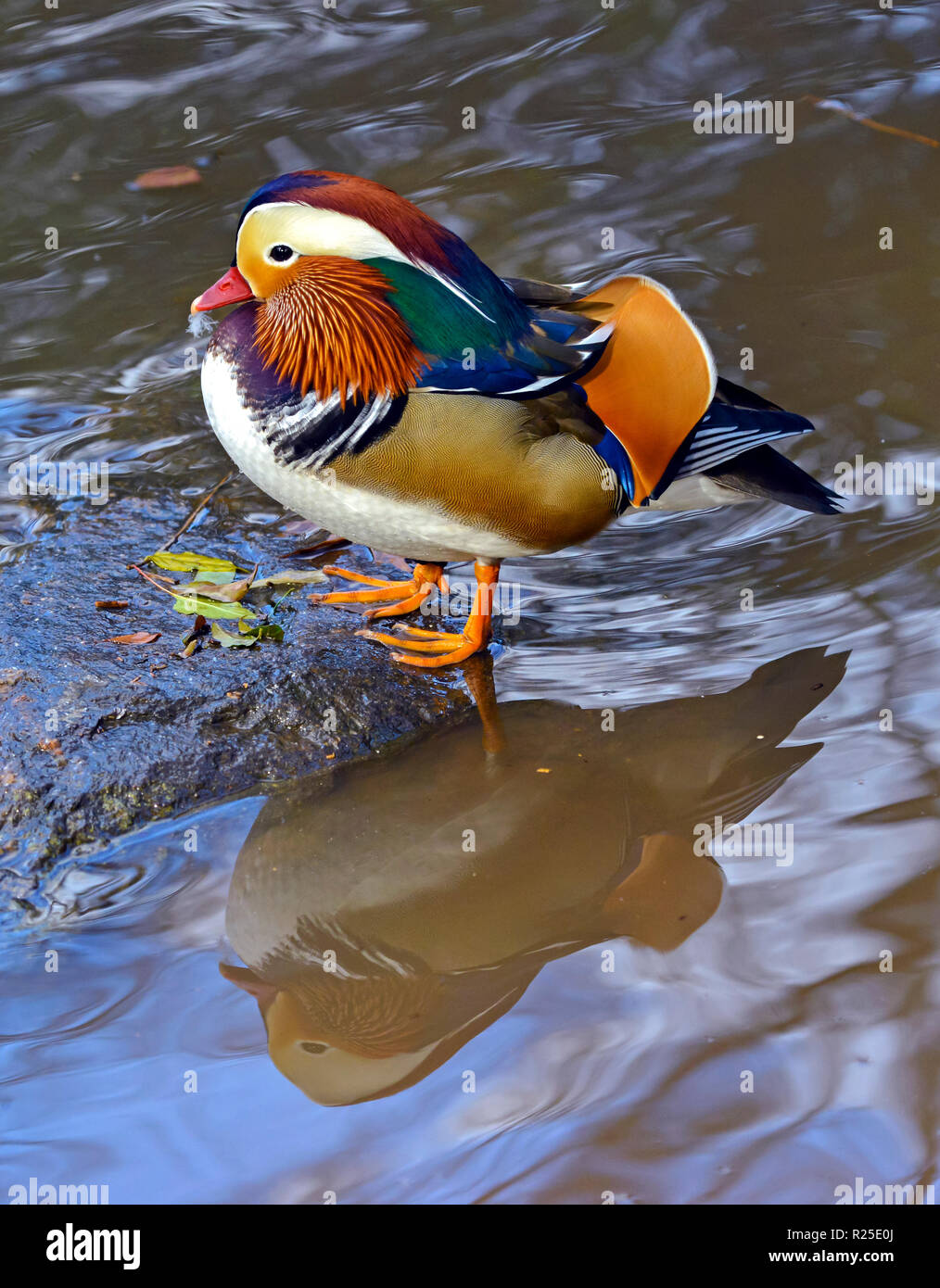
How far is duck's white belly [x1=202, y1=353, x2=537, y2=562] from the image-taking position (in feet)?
9.65

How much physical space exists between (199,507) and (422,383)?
119 centimetres

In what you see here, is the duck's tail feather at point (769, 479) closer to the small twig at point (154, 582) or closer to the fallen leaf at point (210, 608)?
the fallen leaf at point (210, 608)

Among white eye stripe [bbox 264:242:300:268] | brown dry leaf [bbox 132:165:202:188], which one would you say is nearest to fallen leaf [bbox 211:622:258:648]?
white eye stripe [bbox 264:242:300:268]

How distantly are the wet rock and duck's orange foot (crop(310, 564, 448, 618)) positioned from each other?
5 centimetres

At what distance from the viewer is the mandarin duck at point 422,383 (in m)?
2.93

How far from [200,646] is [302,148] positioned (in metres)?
3.61

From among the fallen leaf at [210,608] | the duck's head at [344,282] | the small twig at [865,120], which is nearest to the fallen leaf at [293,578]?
the fallen leaf at [210,608]

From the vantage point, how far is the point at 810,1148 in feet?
6.89

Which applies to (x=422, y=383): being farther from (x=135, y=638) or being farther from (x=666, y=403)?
(x=135, y=638)

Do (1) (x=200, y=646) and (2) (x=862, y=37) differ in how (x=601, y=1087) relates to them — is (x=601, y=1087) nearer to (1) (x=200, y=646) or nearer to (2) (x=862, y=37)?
(1) (x=200, y=646)

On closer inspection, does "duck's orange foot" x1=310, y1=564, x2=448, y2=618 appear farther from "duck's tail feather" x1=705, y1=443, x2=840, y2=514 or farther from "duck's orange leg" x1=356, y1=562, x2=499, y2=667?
"duck's tail feather" x1=705, y1=443, x2=840, y2=514

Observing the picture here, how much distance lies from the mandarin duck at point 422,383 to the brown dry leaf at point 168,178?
311 centimetres

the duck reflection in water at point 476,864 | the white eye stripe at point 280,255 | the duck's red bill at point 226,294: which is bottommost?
the duck reflection in water at point 476,864
